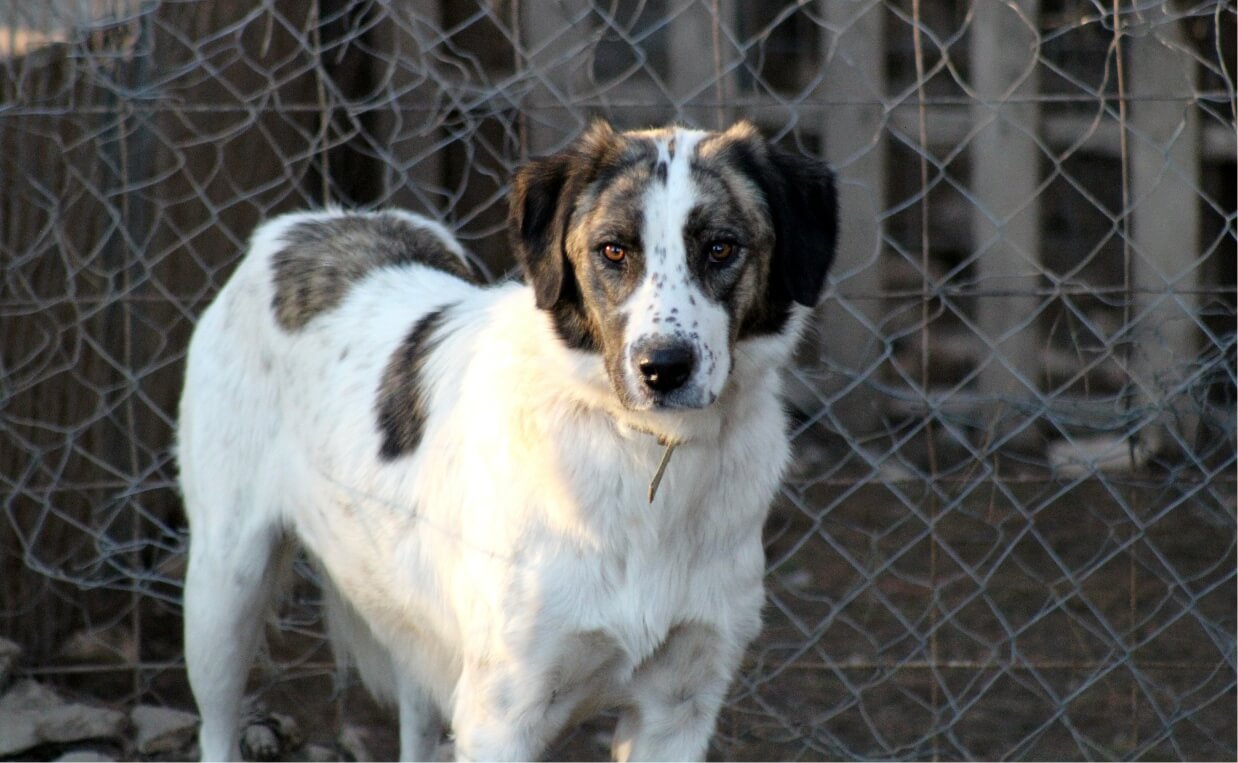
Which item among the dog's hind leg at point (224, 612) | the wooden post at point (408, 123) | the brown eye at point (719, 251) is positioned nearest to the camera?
the brown eye at point (719, 251)

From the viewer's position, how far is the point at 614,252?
2617 millimetres

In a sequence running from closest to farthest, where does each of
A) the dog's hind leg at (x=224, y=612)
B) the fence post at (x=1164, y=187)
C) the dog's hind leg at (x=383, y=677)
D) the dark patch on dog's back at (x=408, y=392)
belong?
the dark patch on dog's back at (x=408, y=392)
the dog's hind leg at (x=224, y=612)
the dog's hind leg at (x=383, y=677)
the fence post at (x=1164, y=187)

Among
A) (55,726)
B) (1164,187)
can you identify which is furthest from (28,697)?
(1164,187)

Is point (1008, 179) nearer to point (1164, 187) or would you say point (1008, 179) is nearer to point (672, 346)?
point (1164, 187)

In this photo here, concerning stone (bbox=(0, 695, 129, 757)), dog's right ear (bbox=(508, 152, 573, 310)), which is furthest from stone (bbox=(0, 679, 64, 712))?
dog's right ear (bbox=(508, 152, 573, 310))

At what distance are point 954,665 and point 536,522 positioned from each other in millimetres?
1354

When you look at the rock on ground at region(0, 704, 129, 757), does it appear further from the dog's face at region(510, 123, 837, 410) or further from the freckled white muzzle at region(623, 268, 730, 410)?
the freckled white muzzle at region(623, 268, 730, 410)

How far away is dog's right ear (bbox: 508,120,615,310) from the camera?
2711 mm

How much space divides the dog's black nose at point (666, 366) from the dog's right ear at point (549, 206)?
31cm

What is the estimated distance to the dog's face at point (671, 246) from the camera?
2496 mm

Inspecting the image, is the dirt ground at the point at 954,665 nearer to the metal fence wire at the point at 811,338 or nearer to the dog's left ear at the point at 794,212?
the metal fence wire at the point at 811,338

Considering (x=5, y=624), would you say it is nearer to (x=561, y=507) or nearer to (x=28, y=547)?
(x=28, y=547)

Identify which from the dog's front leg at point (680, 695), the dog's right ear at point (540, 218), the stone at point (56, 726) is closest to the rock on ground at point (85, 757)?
the stone at point (56, 726)

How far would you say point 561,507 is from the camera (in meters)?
2.70
